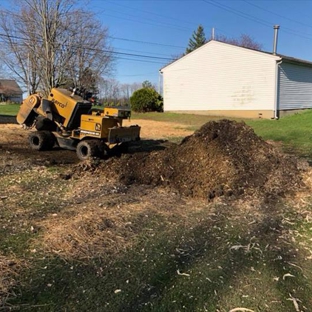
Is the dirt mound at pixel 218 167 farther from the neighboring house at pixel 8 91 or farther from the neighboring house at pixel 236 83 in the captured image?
the neighboring house at pixel 8 91

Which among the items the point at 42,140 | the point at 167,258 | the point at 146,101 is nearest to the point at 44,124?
the point at 42,140

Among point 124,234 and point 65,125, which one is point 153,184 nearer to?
point 124,234

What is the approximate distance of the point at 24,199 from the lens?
16.6 ft

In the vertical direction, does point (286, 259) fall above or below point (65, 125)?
below

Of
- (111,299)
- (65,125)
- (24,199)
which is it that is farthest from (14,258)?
(65,125)

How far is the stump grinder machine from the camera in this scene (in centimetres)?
786

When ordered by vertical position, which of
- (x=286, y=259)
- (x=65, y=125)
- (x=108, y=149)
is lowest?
(x=286, y=259)

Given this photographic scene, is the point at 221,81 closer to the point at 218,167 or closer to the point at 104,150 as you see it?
the point at 104,150

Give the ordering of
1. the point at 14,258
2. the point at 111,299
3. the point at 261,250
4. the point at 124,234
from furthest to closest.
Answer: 1. the point at 124,234
2. the point at 261,250
3. the point at 14,258
4. the point at 111,299

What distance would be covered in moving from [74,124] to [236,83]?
17.9 m

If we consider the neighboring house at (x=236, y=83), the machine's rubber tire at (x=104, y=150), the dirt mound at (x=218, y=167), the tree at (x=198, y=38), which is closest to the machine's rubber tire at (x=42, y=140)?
the machine's rubber tire at (x=104, y=150)

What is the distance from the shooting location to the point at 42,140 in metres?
8.73

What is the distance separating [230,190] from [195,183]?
1.92 feet

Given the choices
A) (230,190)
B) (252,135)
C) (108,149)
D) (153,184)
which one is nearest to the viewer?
(230,190)
